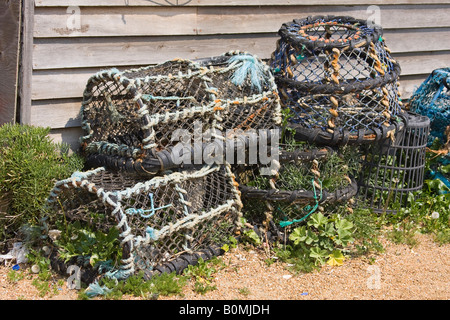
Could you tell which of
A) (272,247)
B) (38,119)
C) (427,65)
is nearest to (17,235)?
(38,119)

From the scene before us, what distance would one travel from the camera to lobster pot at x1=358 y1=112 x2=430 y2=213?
4.67m

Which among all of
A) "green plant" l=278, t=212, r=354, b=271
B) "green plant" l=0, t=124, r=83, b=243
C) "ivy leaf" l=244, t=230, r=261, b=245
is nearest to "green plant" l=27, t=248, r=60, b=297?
"green plant" l=0, t=124, r=83, b=243

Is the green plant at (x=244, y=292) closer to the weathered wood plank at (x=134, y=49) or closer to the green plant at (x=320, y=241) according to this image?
the green plant at (x=320, y=241)

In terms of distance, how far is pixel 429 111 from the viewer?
5195mm

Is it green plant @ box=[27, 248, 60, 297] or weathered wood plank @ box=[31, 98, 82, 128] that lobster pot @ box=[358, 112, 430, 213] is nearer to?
weathered wood plank @ box=[31, 98, 82, 128]

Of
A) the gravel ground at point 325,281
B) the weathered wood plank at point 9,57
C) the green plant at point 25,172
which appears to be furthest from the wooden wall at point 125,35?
the gravel ground at point 325,281

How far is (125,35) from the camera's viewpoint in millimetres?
4520

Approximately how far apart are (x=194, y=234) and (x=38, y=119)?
5.15 feet

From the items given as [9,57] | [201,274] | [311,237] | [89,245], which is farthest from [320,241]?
[9,57]

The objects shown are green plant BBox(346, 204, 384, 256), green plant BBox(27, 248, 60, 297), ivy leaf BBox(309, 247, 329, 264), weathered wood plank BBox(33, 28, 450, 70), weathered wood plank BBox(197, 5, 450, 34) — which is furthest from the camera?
weathered wood plank BBox(197, 5, 450, 34)

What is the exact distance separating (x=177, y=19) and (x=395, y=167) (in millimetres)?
2224

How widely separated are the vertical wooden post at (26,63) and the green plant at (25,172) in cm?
26

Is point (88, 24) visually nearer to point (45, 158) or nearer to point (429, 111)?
point (45, 158)

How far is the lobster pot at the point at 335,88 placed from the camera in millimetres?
4109
